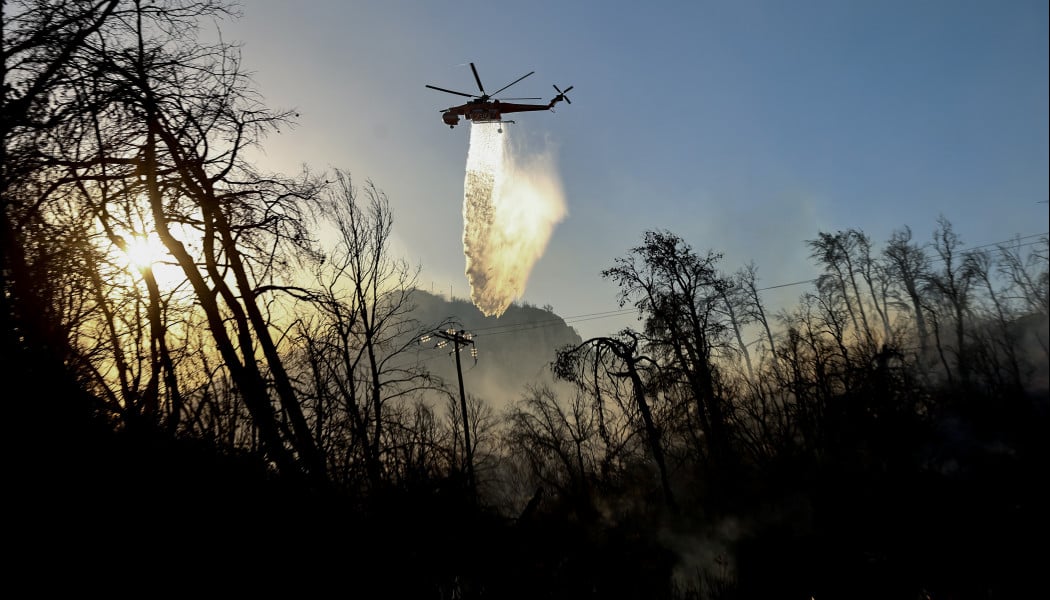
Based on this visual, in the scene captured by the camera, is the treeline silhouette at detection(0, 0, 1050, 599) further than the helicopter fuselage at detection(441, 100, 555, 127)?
No

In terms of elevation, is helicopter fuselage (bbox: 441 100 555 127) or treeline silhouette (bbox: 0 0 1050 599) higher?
helicopter fuselage (bbox: 441 100 555 127)

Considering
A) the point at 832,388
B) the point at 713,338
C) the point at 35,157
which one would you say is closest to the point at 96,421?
the point at 35,157

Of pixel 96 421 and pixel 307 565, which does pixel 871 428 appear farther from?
pixel 96 421

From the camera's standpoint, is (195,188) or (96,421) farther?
(195,188)

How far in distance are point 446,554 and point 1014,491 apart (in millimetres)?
21932

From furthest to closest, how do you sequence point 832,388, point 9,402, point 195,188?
point 832,388 → point 195,188 → point 9,402

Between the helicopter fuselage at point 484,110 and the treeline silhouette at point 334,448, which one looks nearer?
Result: the treeline silhouette at point 334,448

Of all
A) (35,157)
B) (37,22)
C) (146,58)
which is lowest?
(35,157)

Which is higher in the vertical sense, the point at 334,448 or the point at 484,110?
the point at 484,110

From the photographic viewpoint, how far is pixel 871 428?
21578 mm

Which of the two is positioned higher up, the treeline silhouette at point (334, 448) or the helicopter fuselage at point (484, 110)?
the helicopter fuselage at point (484, 110)

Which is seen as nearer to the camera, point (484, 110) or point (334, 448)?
point (334, 448)

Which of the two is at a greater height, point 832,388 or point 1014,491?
point 832,388

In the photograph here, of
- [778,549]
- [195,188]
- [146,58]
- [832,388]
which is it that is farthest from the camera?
[832,388]
